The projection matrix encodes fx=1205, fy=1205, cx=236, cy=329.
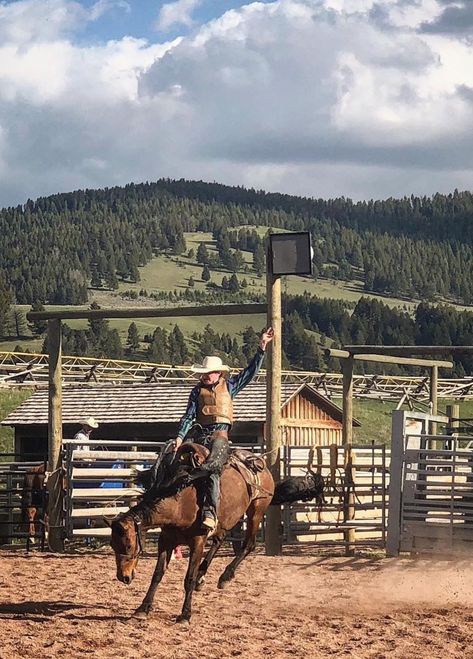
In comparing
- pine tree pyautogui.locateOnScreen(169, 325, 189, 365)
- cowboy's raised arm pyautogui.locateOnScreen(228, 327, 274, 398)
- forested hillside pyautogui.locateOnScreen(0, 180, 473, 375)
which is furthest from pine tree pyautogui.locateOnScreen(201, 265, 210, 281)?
cowboy's raised arm pyautogui.locateOnScreen(228, 327, 274, 398)

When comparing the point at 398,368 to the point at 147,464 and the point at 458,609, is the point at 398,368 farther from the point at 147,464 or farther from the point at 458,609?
the point at 458,609

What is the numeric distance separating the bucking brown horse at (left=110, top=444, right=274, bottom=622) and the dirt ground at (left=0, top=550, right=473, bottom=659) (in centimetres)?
33

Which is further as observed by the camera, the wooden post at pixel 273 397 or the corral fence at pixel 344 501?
the corral fence at pixel 344 501

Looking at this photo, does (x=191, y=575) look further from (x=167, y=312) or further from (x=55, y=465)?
(x=55, y=465)

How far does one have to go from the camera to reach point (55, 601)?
36.2 ft

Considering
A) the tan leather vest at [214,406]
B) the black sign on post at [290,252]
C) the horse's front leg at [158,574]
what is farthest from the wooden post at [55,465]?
the horse's front leg at [158,574]

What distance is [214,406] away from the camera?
11.1m

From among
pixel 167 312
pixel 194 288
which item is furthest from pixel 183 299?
pixel 167 312

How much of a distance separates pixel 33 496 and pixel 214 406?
6949 mm

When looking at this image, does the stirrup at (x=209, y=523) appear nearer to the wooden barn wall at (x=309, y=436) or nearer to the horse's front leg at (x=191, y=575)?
the horse's front leg at (x=191, y=575)

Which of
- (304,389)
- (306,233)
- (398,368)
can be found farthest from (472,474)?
(398,368)

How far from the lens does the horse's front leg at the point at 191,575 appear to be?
32.2 feet

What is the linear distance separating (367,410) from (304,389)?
20.4 meters

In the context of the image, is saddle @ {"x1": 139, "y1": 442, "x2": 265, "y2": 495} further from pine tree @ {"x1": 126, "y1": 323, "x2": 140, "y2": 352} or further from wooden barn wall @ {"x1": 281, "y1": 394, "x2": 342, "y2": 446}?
pine tree @ {"x1": 126, "y1": 323, "x2": 140, "y2": 352}
